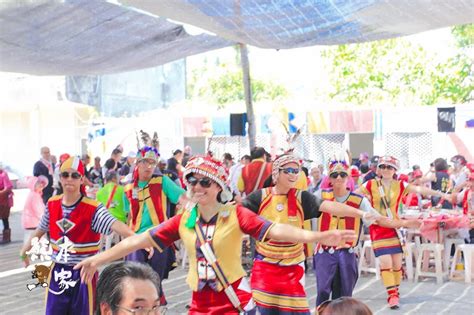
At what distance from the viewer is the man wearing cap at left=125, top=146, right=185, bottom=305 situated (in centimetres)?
848

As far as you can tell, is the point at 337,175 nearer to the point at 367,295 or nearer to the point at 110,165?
the point at 367,295

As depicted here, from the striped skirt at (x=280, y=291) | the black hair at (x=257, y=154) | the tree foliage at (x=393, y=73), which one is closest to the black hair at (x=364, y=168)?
the black hair at (x=257, y=154)

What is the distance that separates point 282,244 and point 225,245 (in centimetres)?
143

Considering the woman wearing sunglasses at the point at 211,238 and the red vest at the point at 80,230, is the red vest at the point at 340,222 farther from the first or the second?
the woman wearing sunglasses at the point at 211,238

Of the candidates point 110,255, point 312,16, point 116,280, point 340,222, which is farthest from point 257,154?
point 116,280

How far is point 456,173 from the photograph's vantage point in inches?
620

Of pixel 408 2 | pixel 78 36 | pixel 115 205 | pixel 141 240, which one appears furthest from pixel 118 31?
pixel 141 240

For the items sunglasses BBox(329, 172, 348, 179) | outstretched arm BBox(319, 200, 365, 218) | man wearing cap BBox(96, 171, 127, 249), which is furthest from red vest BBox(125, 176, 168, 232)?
outstretched arm BBox(319, 200, 365, 218)

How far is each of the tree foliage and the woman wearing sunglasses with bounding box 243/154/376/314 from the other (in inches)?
1083

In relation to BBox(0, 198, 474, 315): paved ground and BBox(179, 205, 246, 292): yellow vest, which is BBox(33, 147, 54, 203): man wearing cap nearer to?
BBox(0, 198, 474, 315): paved ground

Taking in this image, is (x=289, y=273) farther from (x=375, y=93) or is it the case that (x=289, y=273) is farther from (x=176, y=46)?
(x=375, y=93)

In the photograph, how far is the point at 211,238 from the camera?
533 cm

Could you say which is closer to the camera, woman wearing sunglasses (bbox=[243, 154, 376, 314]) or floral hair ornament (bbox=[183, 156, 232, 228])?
floral hair ornament (bbox=[183, 156, 232, 228])

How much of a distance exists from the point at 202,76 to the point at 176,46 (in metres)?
58.5
